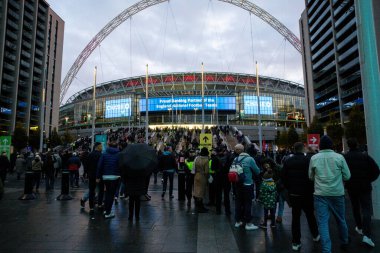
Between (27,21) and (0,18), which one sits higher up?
(27,21)

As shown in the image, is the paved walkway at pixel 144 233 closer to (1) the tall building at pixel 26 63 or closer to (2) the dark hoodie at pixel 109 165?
(2) the dark hoodie at pixel 109 165

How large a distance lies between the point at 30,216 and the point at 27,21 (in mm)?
92715

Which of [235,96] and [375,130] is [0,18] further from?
[375,130]

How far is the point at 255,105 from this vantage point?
92.2m

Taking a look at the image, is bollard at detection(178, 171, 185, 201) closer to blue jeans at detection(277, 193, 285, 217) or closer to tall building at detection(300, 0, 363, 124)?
blue jeans at detection(277, 193, 285, 217)

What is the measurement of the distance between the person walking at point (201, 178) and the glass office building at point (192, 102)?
75.6 metres

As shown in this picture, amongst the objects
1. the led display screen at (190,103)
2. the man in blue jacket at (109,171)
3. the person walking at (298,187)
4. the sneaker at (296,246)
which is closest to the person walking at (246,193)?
the person walking at (298,187)

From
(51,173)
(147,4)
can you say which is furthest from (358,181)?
(147,4)

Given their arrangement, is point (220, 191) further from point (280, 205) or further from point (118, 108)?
point (118, 108)

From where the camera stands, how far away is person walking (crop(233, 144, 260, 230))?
259 inches

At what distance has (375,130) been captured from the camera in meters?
7.50

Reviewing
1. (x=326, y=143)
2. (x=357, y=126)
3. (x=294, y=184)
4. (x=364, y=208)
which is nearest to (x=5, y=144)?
(x=294, y=184)

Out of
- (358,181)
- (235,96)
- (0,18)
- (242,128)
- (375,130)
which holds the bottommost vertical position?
(358,181)

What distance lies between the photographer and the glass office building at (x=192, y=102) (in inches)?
3467
